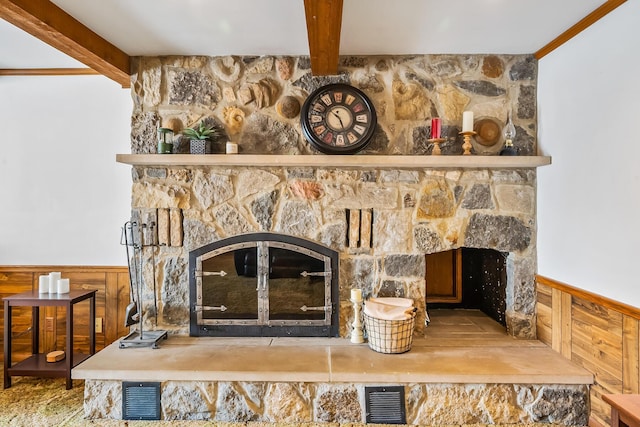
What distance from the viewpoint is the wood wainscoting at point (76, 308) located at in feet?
9.73

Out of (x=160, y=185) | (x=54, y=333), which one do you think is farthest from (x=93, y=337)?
(x=160, y=185)

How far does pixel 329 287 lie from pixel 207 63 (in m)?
1.82

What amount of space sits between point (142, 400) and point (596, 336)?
8.41 feet

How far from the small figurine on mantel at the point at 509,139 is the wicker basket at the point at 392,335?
1.30 meters

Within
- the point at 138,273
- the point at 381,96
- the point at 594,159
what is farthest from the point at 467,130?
the point at 138,273

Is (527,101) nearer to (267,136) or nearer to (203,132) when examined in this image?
(267,136)

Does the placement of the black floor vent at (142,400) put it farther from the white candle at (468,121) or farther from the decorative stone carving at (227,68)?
the white candle at (468,121)

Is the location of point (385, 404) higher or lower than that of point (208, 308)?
lower

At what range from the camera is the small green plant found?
255 centimetres

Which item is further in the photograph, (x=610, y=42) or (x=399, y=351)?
(x=399, y=351)

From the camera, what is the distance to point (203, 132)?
8.39 feet

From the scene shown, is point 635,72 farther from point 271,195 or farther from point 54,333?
point 54,333

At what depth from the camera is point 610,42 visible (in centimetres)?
196

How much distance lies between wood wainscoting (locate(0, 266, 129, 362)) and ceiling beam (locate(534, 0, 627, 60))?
11.3 feet
